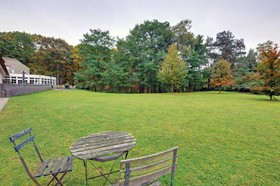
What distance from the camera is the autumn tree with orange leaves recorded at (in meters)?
15.7

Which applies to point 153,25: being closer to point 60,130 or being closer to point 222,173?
point 60,130

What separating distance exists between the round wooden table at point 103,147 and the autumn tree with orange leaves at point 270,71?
19269 mm

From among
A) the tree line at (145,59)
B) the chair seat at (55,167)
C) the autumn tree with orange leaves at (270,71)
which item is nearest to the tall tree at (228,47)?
the tree line at (145,59)

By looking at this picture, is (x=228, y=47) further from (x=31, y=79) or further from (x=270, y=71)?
(x=31, y=79)

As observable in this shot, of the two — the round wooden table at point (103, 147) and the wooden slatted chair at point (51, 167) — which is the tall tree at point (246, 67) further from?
the wooden slatted chair at point (51, 167)

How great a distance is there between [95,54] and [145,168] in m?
35.6

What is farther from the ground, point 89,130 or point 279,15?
point 279,15

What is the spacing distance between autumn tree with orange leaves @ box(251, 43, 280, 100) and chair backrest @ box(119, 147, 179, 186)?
1943 cm

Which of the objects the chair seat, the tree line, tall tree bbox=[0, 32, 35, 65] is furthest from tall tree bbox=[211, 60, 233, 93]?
tall tree bbox=[0, 32, 35, 65]

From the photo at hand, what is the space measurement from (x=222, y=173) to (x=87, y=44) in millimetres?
35917

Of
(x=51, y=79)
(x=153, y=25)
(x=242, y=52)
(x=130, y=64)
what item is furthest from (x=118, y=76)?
(x=242, y=52)

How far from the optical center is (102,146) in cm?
256

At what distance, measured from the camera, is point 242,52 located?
43.6 m

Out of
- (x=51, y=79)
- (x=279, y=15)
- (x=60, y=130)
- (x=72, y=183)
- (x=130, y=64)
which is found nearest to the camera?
(x=72, y=183)
